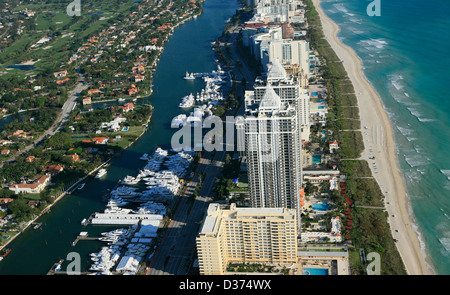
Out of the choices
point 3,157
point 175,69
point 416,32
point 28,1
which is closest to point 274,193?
point 3,157

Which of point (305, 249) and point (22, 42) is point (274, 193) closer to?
point (305, 249)

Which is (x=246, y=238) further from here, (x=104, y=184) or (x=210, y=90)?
(x=210, y=90)

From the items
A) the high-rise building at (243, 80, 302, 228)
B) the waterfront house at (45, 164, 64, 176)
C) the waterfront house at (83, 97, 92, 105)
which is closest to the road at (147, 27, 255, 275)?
the high-rise building at (243, 80, 302, 228)

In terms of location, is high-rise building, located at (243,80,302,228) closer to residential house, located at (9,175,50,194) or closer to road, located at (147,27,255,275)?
road, located at (147,27,255,275)

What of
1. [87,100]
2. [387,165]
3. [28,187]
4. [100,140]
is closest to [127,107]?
[87,100]

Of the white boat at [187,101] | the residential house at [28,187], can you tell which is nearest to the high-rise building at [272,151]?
the residential house at [28,187]

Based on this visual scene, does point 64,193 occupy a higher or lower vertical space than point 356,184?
lower
